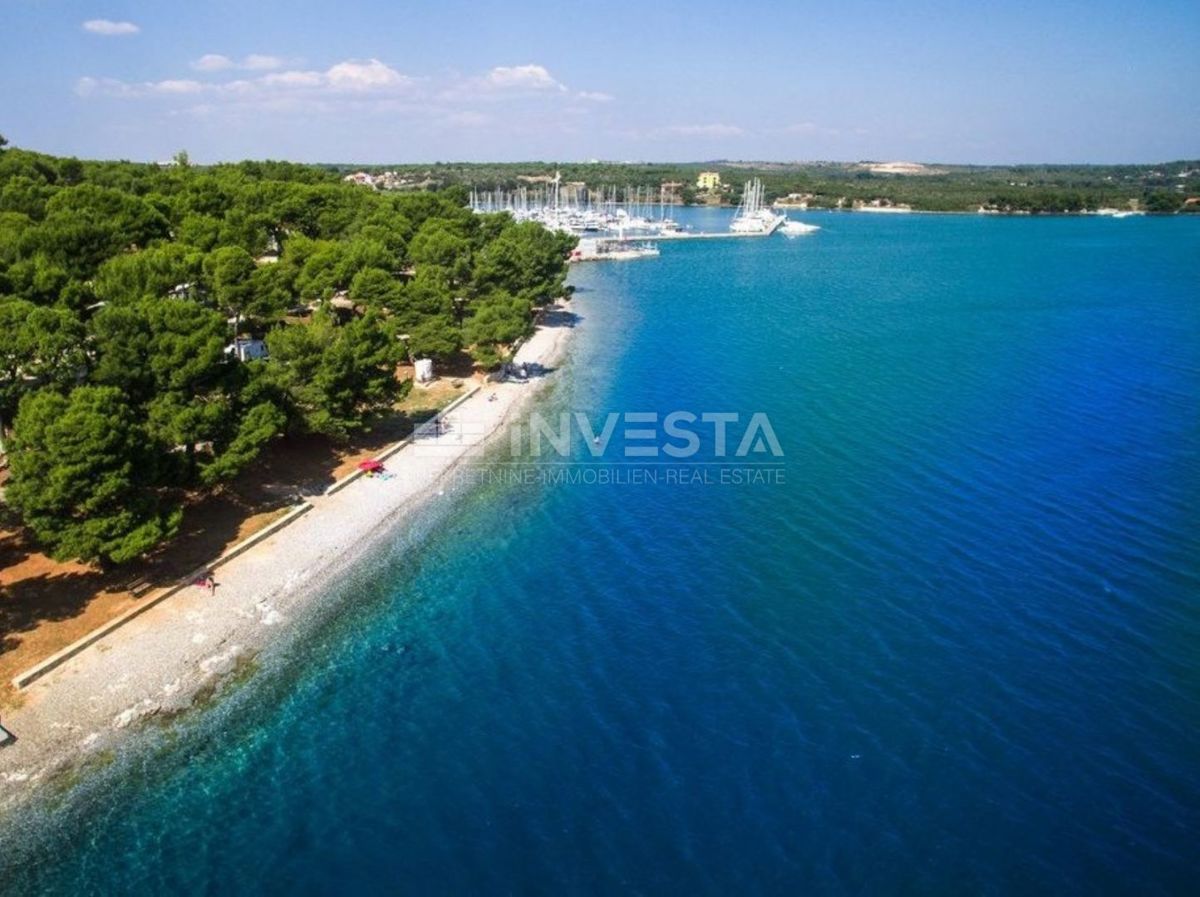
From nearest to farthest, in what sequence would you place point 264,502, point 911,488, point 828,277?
point 264,502 → point 911,488 → point 828,277

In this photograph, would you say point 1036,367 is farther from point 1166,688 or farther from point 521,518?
point 521,518

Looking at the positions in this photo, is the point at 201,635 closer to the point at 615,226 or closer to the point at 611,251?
the point at 611,251

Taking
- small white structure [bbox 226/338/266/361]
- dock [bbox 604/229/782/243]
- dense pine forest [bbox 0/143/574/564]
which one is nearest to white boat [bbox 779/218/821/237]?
dock [bbox 604/229/782/243]

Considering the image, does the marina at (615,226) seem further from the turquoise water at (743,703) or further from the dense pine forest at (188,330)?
the turquoise water at (743,703)

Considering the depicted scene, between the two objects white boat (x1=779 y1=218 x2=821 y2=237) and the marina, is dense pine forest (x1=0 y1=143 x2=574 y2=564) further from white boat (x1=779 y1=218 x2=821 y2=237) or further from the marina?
white boat (x1=779 y1=218 x2=821 y2=237)

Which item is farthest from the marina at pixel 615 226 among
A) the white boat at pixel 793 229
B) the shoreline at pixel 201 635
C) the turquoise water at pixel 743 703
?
the shoreline at pixel 201 635

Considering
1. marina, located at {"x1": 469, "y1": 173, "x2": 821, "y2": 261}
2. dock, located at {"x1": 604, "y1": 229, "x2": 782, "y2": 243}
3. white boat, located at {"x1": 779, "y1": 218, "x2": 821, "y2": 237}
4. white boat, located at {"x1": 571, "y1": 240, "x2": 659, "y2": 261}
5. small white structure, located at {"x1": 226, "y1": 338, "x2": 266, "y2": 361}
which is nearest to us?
small white structure, located at {"x1": 226, "y1": 338, "x2": 266, "y2": 361}

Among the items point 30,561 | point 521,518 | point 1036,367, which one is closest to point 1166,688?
point 521,518
